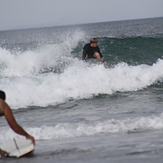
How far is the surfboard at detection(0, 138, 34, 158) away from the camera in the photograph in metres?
3.11

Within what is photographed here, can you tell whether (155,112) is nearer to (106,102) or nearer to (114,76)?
(106,102)

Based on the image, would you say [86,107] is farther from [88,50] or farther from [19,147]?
[88,50]

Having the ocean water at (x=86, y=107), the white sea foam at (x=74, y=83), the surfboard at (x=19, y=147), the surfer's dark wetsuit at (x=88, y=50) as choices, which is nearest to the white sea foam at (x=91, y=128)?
the ocean water at (x=86, y=107)

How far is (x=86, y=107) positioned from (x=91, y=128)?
189 cm

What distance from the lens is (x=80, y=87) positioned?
7.73m

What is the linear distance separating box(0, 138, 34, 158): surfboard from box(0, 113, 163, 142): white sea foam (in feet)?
2.69

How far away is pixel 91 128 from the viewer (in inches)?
170

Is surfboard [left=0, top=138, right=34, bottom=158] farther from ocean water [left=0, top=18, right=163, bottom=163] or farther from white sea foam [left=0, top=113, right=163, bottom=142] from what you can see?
white sea foam [left=0, top=113, right=163, bottom=142]

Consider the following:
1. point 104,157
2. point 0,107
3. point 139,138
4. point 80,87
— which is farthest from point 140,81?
point 0,107

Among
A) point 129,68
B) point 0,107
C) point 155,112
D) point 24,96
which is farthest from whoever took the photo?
point 129,68

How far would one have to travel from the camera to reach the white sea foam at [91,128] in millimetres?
4172

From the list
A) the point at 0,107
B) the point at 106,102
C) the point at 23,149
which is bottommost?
the point at 106,102

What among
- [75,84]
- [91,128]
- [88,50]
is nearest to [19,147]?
[91,128]

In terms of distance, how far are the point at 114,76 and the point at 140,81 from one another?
0.92m
